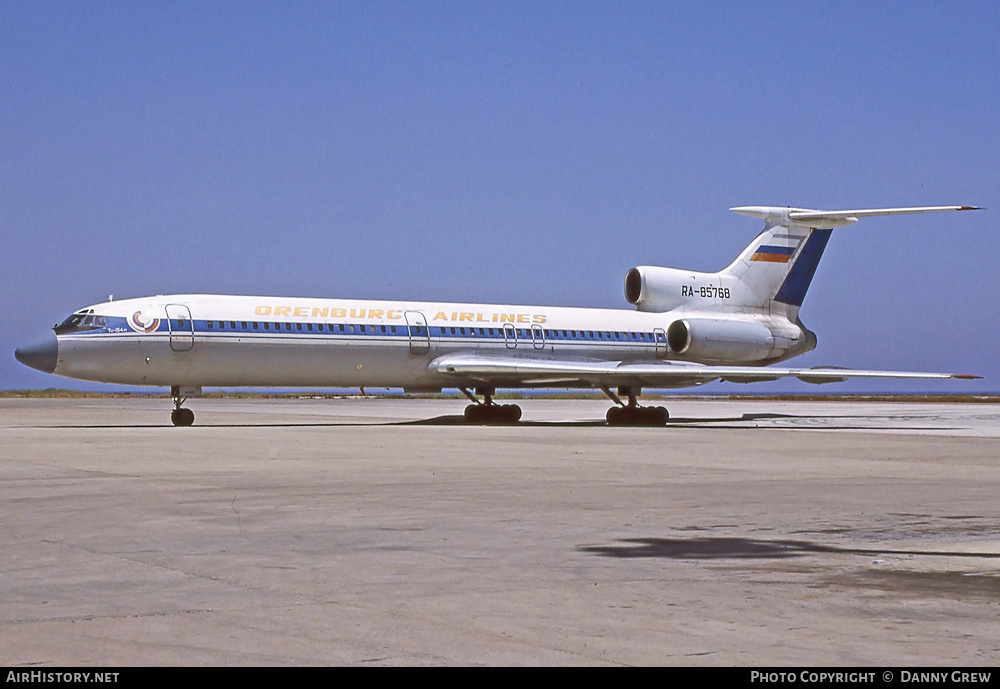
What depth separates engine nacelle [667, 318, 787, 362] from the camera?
123 feet

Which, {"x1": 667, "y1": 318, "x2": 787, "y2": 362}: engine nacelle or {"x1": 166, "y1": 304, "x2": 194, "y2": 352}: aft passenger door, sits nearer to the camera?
{"x1": 166, "y1": 304, "x2": 194, "y2": 352}: aft passenger door

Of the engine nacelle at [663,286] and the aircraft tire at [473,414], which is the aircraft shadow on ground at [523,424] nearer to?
the aircraft tire at [473,414]

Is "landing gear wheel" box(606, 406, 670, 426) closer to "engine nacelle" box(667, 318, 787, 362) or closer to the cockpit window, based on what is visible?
"engine nacelle" box(667, 318, 787, 362)

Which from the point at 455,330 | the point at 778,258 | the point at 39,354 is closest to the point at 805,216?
the point at 778,258

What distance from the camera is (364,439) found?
24.6 metres

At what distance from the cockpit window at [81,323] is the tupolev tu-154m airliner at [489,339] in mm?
34

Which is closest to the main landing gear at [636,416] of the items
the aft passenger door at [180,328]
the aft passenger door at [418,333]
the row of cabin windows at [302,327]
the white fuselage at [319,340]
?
the white fuselage at [319,340]

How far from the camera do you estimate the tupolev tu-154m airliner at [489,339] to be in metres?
30.6

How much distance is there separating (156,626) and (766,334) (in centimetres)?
3394

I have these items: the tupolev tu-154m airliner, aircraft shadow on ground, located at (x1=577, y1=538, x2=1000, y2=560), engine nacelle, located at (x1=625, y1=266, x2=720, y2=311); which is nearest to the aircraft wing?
the tupolev tu-154m airliner

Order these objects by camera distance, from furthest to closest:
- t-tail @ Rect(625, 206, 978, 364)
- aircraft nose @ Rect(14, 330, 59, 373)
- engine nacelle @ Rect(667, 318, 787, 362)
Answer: t-tail @ Rect(625, 206, 978, 364) < engine nacelle @ Rect(667, 318, 787, 362) < aircraft nose @ Rect(14, 330, 59, 373)

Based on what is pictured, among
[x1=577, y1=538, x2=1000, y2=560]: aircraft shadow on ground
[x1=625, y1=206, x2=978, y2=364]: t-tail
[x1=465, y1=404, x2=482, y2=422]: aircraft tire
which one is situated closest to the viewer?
[x1=577, y1=538, x2=1000, y2=560]: aircraft shadow on ground

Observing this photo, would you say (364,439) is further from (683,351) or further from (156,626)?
(156,626)

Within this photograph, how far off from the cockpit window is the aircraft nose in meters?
0.37
